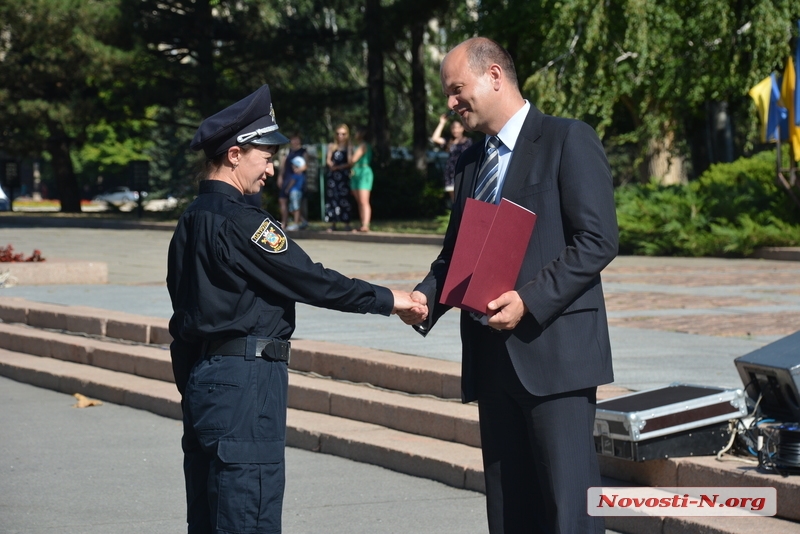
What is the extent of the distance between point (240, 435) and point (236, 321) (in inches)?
13.4

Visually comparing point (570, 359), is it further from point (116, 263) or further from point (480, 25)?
point (480, 25)

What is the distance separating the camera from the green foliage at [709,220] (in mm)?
15992

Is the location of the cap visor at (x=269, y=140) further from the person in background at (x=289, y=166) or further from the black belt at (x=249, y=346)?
the person in background at (x=289, y=166)

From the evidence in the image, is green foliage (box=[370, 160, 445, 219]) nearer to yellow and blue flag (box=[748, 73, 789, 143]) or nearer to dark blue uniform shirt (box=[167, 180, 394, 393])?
yellow and blue flag (box=[748, 73, 789, 143])

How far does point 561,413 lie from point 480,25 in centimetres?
2787

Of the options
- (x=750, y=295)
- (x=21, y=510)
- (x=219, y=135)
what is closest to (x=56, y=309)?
(x=21, y=510)

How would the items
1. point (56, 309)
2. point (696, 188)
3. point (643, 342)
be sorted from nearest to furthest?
point (643, 342)
point (56, 309)
point (696, 188)

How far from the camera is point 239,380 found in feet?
11.3

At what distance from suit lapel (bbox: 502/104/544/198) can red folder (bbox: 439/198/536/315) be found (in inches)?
5.5

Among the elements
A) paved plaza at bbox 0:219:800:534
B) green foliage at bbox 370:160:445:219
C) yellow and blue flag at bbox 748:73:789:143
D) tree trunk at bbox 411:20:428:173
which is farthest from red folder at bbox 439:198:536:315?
tree trunk at bbox 411:20:428:173

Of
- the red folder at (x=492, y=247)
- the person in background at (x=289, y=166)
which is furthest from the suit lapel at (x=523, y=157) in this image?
the person in background at (x=289, y=166)

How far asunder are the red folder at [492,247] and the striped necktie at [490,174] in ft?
0.51

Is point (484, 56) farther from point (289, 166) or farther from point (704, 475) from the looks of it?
point (289, 166)

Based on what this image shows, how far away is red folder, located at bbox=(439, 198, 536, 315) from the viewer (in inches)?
131
